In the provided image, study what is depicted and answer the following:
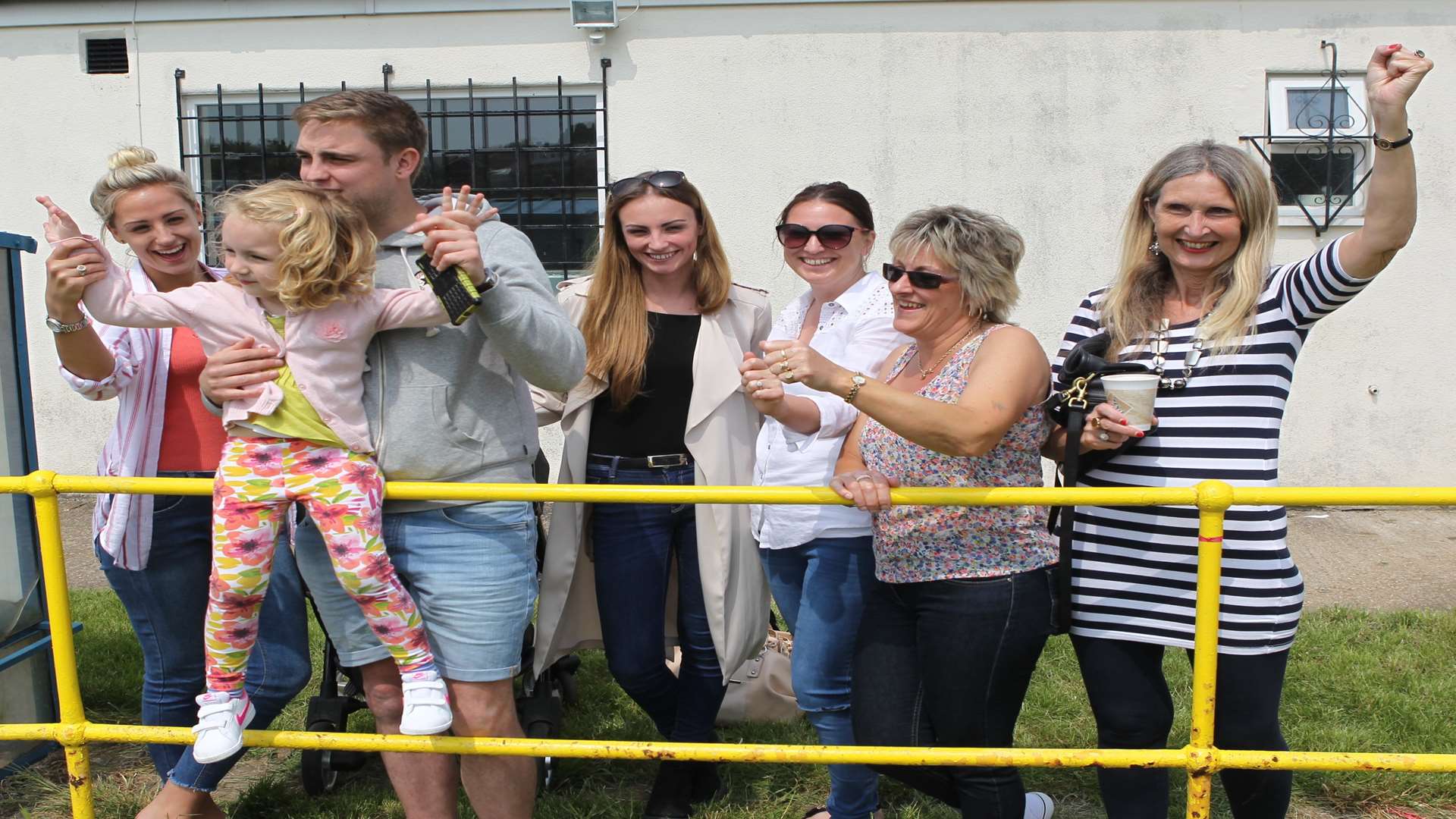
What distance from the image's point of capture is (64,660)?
2637 millimetres

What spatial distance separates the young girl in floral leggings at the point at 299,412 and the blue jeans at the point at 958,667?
1.02 metres

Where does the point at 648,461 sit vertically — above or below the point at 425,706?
above

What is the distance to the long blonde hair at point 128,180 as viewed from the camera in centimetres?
292

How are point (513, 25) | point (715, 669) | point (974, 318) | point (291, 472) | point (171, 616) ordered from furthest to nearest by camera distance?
point (513, 25)
point (715, 669)
point (171, 616)
point (974, 318)
point (291, 472)

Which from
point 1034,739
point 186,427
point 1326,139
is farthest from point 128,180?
point 1326,139

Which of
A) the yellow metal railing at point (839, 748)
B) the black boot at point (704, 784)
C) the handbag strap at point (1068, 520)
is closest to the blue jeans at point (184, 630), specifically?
the yellow metal railing at point (839, 748)

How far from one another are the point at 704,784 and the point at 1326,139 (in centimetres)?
560

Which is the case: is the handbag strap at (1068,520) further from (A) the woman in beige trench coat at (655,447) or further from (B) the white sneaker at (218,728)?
(B) the white sneaker at (218,728)

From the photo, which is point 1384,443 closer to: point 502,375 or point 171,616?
point 502,375

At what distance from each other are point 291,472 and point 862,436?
130cm

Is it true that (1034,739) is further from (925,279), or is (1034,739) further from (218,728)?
(218,728)

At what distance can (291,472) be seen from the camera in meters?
2.47

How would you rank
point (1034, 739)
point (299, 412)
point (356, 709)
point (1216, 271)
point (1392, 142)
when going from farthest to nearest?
point (1034, 739) → point (356, 709) → point (1216, 271) → point (299, 412) → point (1392, 142)

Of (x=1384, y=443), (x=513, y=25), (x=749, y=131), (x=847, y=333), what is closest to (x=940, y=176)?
(x=749, y=131)
